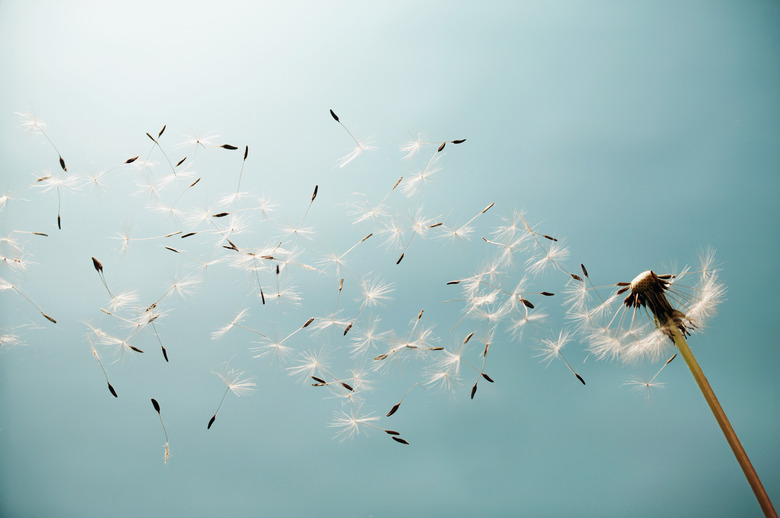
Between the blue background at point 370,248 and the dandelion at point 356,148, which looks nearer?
the dandelion at point 356,148

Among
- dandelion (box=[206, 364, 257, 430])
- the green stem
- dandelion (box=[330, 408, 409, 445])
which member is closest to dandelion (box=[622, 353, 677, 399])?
the green stem

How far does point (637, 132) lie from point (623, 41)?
418 mm

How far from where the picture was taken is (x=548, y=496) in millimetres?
1722

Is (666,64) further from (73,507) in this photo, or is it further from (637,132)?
(73,507)

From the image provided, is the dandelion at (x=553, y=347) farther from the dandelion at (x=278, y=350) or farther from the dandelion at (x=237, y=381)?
the dandelion at (x=237, y=381)

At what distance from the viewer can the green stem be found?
1.08 meters

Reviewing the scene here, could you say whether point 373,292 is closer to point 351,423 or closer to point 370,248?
point 370,248

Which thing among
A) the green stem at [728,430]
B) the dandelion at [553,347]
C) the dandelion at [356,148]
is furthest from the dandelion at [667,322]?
the dandelion at [356,148]

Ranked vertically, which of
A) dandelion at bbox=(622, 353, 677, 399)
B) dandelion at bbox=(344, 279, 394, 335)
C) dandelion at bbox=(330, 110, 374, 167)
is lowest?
dandelion at bbox=(622, 353, 677, 399)

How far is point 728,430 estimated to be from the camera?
1.12m

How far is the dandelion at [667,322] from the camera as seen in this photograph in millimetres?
1124

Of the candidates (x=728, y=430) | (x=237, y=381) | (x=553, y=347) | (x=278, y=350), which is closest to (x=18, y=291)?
(x=237, y=381)

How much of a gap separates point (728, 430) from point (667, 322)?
31 cm

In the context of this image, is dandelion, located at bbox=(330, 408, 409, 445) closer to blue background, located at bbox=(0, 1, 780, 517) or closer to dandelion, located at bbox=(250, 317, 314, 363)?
blue background, located at bbox=(0, 1, 780, 517)
